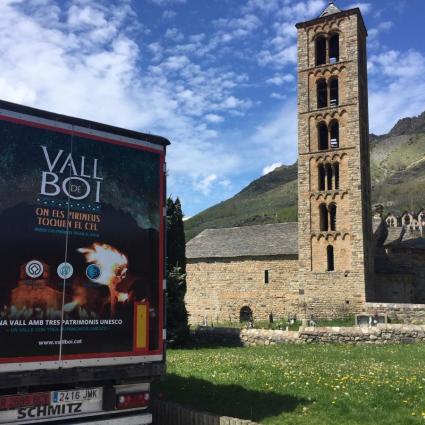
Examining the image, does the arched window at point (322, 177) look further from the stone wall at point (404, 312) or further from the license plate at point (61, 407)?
the license plate at point (61, 407)

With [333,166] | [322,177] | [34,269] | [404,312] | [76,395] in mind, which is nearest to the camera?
[34,269]

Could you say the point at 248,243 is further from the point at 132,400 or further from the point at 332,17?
the point at 132,400

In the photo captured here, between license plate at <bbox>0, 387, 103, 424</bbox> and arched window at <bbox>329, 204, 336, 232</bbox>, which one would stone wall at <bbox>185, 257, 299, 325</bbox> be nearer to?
arched window at <bbox>329, 204, 336, 232</bbox>

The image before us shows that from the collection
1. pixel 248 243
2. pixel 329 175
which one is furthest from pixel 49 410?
pixel 248 243

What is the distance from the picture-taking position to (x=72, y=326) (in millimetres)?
Result: 6223

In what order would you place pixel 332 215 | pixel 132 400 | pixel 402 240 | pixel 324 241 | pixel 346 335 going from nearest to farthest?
pixel 132 400, pixel 346 335, pixel 324 241, pixel 332 215, pixel 402 240

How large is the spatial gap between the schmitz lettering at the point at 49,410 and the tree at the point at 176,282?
16.2 m

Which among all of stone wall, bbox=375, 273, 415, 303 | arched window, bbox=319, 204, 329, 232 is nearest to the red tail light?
arched window, bbox=319, 204, 329, 232

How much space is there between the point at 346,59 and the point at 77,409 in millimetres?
34877

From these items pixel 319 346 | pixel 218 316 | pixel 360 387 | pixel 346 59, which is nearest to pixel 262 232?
pixel 218 316

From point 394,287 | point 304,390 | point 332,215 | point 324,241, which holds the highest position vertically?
point 332,215

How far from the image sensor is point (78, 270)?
6355mm

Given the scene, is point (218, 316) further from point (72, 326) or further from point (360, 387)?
point (72, 326)

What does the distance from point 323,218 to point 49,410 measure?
3130 centimetres
